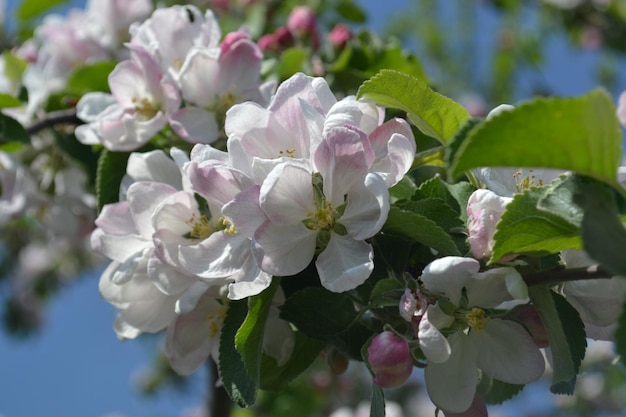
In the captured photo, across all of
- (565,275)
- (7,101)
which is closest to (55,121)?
(7,101)

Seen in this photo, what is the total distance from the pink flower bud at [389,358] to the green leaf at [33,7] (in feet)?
5.92

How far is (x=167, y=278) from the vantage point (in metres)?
1.09

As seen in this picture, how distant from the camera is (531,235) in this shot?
2.93ft

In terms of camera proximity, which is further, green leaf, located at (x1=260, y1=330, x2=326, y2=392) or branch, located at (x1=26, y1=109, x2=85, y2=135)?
branch, located at (x1=26, y1=109, x2=85, y2=135)

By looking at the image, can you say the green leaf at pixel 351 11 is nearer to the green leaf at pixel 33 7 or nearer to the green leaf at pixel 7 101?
the green leaf at pixel 33 7

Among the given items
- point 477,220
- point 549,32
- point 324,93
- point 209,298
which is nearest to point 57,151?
point 209,298

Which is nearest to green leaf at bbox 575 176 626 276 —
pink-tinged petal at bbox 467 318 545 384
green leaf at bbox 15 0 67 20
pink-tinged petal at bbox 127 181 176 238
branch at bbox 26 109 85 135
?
pink-tinged petal at bbox 467 318 545 384

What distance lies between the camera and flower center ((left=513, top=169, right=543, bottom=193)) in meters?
1.06

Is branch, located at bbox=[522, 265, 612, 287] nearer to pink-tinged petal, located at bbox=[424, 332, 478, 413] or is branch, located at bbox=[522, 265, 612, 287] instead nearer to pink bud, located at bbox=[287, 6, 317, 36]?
pink-tinged petal, located at bbox=[424, 332, 478, 413]

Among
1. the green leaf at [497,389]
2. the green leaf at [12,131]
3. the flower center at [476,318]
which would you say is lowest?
the green leaf at [497,389]

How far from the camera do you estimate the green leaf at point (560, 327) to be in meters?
0.92

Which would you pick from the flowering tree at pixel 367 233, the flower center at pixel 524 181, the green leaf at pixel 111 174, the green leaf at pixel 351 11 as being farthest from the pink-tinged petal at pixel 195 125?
the green leaf at pixel 351 11

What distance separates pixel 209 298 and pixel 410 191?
0.32 meters

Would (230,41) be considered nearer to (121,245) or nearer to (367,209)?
(121,245)
